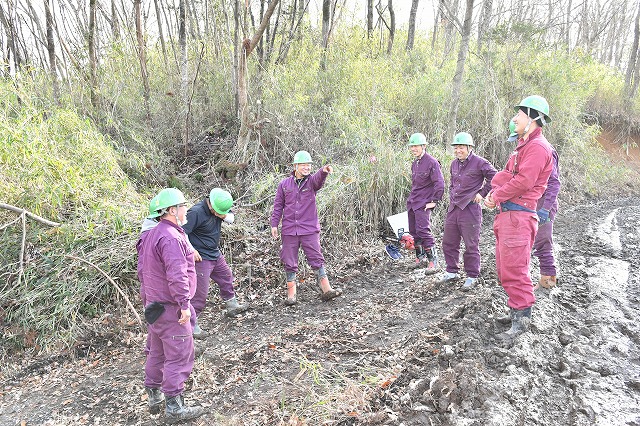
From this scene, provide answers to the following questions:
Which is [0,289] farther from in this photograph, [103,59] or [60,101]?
[103,59]

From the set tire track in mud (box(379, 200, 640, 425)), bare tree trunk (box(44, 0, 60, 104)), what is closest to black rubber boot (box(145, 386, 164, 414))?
tire track in mud (box(379, 200, 640, 425))

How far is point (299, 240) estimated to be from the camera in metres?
5.14

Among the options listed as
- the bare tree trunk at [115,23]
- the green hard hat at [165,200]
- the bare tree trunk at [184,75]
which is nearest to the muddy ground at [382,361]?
the green hard hat at [165,200]

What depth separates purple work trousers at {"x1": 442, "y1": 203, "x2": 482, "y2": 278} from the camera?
482cm

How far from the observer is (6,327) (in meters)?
4.53

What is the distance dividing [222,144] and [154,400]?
19.8 ft

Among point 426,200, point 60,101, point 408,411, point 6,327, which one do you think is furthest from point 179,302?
point 60,101

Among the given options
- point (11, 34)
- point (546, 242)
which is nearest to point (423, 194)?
point (546, 242)

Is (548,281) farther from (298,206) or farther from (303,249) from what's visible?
(298,206)

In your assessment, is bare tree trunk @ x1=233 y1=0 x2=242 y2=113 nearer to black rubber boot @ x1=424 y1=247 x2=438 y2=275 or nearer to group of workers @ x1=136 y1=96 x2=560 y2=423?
group of workers @ x1=136 y1=96 x2=560 y2=423

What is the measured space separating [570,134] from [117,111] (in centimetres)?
1175

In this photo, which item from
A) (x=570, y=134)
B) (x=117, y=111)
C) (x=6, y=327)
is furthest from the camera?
(x=570, y=134)

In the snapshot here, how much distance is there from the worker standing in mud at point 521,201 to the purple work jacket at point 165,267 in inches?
104

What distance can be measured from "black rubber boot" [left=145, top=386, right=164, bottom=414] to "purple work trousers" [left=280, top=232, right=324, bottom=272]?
215 centimetres
